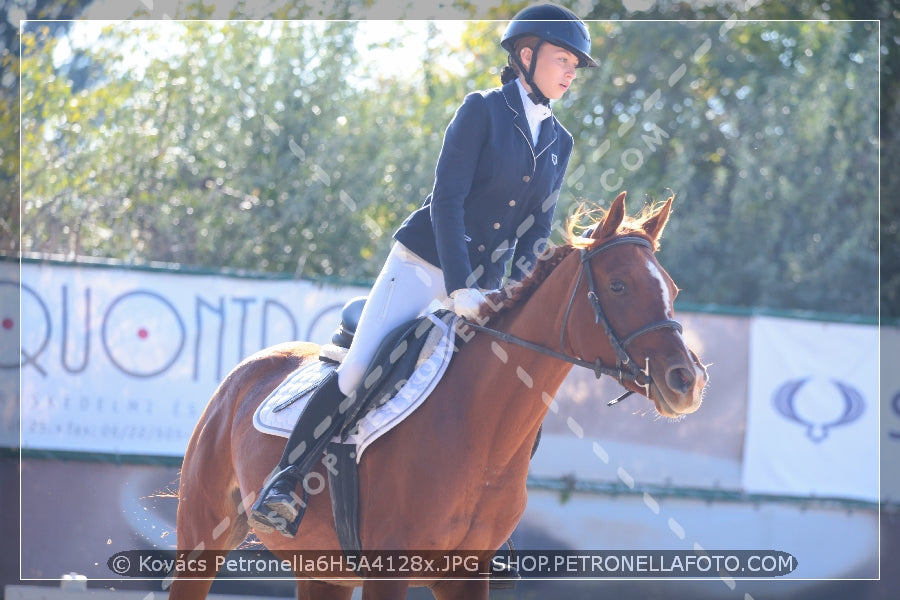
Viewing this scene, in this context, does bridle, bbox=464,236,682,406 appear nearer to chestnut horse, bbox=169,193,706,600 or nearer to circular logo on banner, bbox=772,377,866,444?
chestnut horse, bbox=169,193,706,600

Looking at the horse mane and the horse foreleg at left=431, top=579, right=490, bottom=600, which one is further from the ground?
the horse mane

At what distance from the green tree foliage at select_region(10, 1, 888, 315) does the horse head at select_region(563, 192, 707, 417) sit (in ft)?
28.5

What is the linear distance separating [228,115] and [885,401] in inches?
356

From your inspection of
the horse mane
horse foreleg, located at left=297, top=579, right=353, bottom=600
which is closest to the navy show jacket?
the horse mane

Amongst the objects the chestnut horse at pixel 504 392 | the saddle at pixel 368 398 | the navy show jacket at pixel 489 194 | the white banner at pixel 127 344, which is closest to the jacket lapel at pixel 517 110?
the navy show jacket at pixel 489 194

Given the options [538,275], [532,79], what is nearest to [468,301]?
[538,275]

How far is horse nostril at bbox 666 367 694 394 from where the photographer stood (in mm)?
3307

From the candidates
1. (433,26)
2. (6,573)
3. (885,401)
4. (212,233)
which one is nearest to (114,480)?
(6,573)

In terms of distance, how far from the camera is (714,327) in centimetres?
937

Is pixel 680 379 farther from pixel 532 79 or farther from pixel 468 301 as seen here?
pixel 532 79

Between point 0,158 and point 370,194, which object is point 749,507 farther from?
point 0,158

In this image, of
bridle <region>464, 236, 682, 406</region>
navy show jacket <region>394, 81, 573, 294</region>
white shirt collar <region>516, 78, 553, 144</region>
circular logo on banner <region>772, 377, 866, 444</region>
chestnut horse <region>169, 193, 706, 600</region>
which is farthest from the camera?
circular logo on banner <region>772, 377, 866, 444</region>

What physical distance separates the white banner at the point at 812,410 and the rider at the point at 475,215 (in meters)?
5.41

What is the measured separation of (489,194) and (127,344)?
18.8ft
